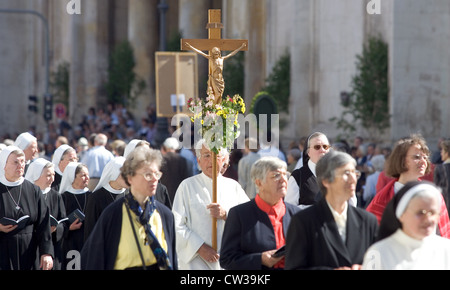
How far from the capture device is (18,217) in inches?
353

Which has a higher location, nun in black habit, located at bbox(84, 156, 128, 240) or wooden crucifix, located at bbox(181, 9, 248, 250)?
wooden crucifix, located at bbox(181, 9, 248, 250)

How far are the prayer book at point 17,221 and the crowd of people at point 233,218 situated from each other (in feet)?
0.04

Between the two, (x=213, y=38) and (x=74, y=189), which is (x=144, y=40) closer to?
(x=74, y=189)

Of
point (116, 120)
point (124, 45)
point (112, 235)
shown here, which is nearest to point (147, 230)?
point (112, 235)

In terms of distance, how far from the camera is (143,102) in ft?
123

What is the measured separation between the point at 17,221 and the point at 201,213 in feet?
6.11

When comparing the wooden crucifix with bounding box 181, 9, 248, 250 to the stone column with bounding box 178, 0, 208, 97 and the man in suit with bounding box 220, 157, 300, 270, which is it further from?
the stone column with bounding box 178, 0, 208, 97

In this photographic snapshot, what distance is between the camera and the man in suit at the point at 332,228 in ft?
19.6

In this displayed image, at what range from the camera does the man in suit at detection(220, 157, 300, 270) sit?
6855 millimetres

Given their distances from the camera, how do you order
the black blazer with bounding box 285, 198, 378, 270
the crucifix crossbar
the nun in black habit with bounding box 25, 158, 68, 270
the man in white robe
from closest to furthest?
the black blazer with bounding box 285, 198, 378, 270 → the man in white robe → the crucifix crossbar → the nun in black habit with bounding box 25, 158, 68, 270

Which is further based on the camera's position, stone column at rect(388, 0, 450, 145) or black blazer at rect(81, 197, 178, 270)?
stone column at rect(388, 0, 450, 145)

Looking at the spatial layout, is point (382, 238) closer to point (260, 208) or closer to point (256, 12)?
point (260, 208)

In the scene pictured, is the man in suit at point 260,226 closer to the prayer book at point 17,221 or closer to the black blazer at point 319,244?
the black blazer at point 319,244

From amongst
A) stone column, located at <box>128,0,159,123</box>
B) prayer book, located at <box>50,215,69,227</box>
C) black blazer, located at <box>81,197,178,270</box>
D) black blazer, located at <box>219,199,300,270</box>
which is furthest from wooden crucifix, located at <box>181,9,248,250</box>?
stone column, located at <box>128,0,159,123</box>
